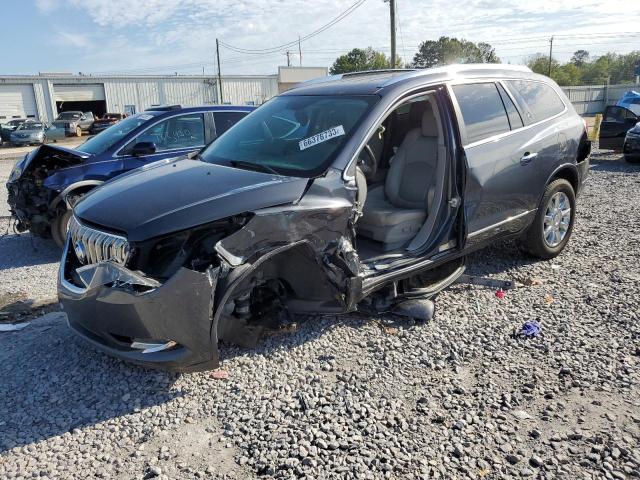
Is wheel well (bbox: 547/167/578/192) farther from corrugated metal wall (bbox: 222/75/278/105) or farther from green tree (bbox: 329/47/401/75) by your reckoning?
green tree (bbox: 329/47/401/75)

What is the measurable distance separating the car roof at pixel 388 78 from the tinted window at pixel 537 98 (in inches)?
5.7

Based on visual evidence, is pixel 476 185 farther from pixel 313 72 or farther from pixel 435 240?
pixel 313 72

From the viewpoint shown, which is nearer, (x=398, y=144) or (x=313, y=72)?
(x=398, y=144)

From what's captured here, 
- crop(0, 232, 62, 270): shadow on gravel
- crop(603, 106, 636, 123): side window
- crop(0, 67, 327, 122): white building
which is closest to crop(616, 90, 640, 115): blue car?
crop(603, 106, 636, 123): side window

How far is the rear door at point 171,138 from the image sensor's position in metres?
6.73

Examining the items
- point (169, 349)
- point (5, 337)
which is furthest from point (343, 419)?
point (5, 337)

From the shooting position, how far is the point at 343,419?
9.86 ft

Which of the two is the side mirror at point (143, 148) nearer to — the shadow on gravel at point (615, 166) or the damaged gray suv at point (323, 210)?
the damaged gray suv at point (323, 210)

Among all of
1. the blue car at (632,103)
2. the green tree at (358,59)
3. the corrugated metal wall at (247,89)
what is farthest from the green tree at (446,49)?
the blue car at (632,103)

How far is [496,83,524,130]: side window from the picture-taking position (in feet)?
16.0

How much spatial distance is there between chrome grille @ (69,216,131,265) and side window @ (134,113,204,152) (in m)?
3.51

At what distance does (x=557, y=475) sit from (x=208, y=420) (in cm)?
189

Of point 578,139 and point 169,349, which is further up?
point 578,139

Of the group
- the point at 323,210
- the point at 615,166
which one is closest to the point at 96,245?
the point at 323,210
